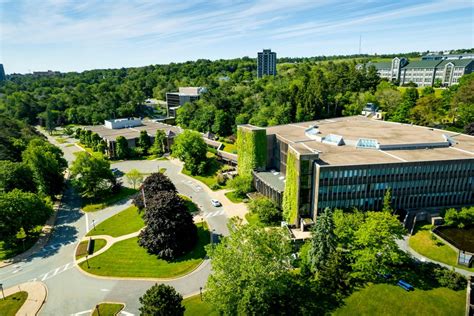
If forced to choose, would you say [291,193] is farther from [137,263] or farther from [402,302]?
[137,263]

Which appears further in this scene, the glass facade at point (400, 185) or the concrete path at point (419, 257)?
the glass facade at point (400, 185)

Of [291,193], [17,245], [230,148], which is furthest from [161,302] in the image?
[230,148]

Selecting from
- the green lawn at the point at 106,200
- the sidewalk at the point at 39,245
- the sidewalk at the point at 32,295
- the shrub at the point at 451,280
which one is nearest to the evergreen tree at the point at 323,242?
the shrub at the point at 451,280

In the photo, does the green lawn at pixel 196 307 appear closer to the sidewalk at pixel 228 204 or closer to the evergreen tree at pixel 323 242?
the evergreen tree at pixel 323 242

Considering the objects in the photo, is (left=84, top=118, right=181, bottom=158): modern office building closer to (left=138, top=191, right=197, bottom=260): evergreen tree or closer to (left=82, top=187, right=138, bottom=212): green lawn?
(left=82, top=187, right=138, bottom=212): green lawn

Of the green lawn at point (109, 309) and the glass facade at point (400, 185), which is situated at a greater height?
the glass facade at point (400, 185)

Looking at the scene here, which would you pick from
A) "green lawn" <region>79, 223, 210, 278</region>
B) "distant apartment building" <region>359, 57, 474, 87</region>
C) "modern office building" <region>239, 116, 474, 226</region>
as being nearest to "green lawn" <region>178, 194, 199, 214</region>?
"green lawn" <region>79, 223, 210, 278</region>

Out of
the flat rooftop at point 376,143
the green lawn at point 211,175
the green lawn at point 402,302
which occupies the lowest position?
the green lawn at point 402,302
